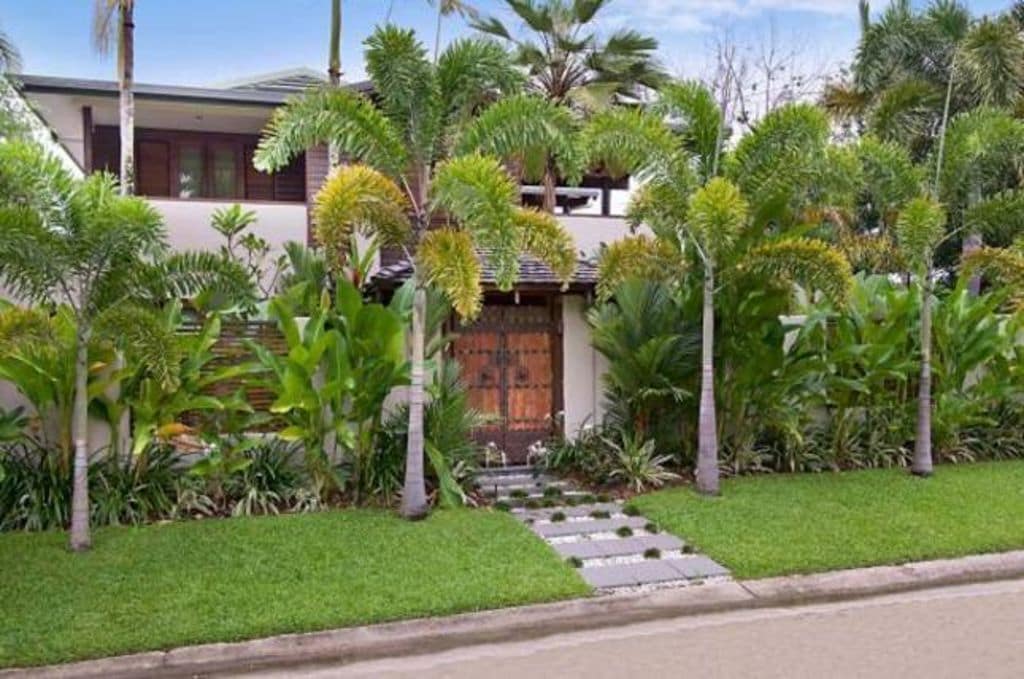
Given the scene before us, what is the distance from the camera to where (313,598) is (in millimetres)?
5801

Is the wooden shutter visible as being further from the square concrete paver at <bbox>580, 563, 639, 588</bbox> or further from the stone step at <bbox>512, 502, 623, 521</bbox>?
the square concrete paver at <bbox>580, 563, 639, 588</bbox>

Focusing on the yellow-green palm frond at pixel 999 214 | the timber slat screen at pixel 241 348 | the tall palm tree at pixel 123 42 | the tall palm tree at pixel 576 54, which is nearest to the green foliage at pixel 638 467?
the timber slat screen at pixel 241 348

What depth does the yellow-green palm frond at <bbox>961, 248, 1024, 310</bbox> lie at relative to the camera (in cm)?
968

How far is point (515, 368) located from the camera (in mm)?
10773

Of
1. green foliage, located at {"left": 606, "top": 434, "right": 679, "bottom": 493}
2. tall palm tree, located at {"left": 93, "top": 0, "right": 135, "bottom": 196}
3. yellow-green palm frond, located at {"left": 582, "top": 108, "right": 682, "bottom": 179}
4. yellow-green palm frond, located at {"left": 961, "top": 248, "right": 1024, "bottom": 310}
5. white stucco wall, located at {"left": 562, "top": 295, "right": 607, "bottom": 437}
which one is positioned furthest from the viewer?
tall palm tree, located at {"left": 93, "top": 0, "right": 135, "bottom": 196}

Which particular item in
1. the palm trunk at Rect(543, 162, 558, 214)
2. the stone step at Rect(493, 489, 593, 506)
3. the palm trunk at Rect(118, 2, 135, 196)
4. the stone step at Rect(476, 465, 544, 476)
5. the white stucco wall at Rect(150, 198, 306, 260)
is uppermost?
the palm trunk at Rect(118, 2, 135, 196)

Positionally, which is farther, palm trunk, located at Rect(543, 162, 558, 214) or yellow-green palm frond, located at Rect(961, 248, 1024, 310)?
palm trunk, located at Rect(543, 162, 558, 214)

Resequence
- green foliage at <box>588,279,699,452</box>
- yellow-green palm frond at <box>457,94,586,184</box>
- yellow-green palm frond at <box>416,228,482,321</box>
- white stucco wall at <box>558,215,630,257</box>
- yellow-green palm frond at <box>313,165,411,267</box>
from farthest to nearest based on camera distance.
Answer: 1. white stucco wall at <box>558,215,630,257</box>
2. green foliage at <box>588,279,699,452</box>
3. yellow-green palm frond at <box>457,94,586,184</box>
4. yellow-green palm frond at <box>313,165,411,267</box>
5. yellow-green palm frond at <box>416,228,482,321</box>

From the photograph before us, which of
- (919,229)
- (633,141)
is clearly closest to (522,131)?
(633,141)

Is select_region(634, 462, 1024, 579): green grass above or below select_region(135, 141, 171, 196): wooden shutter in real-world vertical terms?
below

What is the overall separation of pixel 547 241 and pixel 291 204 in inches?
259

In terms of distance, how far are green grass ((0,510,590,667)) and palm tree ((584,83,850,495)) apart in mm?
3095

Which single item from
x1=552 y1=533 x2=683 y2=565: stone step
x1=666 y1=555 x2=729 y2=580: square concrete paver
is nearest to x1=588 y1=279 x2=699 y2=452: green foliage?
x1=552 y1=533 x2=683 y2=565: stone step

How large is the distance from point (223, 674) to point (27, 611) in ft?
5.37
